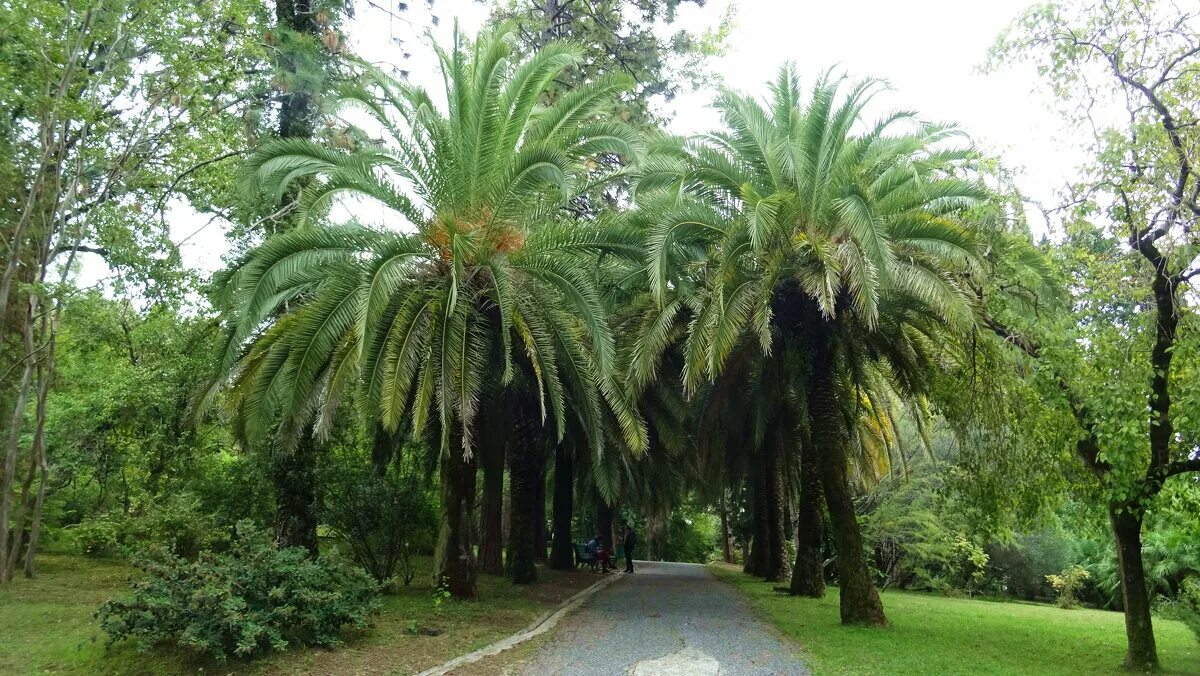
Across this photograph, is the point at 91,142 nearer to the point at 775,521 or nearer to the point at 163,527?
the point at 163,527

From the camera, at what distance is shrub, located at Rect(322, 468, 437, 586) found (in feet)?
45.5

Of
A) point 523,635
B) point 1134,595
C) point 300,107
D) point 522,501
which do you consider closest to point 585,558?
point 522,501

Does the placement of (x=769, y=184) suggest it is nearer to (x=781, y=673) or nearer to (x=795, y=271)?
(x=795, y=271)

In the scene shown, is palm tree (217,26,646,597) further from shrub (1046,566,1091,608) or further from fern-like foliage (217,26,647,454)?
shrub (1046,566,1091,608)

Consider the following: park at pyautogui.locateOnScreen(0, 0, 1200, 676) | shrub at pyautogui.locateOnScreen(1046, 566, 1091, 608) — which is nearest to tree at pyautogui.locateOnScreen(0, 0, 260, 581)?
park at pyautogui.locateOnScreen(0, 0, 1200, 676)

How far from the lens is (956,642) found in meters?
12.3

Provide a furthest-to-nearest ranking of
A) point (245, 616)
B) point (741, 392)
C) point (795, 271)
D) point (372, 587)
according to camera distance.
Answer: point (741, 392), point (795, 271), point (372, 587), point (245, 616)

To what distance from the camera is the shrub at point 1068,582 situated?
84.0 feet

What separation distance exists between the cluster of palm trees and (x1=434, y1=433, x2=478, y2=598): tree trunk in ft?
0.18

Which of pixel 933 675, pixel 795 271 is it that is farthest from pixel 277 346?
pixel 933 675

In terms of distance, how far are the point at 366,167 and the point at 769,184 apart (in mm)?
6538

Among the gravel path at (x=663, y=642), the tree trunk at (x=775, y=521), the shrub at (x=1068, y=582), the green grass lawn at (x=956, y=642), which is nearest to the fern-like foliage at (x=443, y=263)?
the gravel path at (x=663, y=642)

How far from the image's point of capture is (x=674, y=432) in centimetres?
1695

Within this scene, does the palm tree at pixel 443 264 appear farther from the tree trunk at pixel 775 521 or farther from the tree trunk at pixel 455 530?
the tree trunk at pixel 775 521
